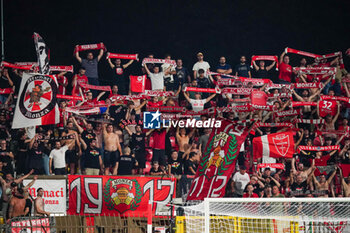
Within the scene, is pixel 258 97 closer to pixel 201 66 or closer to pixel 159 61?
pixel 201 66

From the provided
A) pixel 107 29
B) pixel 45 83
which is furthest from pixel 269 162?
pixel 107 29

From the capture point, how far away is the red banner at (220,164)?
13.9 metres

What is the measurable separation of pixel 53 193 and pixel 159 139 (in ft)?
14.1

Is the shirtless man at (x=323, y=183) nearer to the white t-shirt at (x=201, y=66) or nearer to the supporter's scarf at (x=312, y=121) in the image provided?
the supporter's scarf at (x=312, y=121)

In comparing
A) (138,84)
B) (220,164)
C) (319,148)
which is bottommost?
(220,164)

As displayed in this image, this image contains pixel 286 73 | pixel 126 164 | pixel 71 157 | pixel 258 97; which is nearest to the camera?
pixel 126 164

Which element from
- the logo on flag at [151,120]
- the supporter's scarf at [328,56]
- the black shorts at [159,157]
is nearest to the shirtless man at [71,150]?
the logo on flag at [151,120]

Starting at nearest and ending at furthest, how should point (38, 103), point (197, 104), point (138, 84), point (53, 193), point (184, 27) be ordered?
point (53, 193) → point (38, 103) → point (197, 104) → point (138, 84) → point (184, 27)

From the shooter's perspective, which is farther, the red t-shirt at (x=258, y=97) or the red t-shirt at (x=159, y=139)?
the red t-shirt at (x=258, y=97)

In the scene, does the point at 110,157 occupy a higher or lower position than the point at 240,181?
higher

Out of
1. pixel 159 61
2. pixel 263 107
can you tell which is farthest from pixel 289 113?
pixel 159 61

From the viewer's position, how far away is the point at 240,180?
17125 millimetres

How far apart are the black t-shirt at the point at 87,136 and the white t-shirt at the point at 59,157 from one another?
0.73 m

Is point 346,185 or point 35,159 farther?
point 346,185
